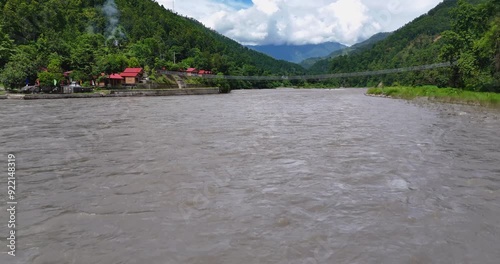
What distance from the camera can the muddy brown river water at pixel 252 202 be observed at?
4.82 metres

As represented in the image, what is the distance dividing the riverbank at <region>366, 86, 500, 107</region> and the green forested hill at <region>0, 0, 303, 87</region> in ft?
151

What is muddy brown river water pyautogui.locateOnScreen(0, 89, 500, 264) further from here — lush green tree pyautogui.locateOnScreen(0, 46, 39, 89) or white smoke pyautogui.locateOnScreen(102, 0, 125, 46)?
white smoke pyautogui.locateOnScreen(102, 0, 125, 46)

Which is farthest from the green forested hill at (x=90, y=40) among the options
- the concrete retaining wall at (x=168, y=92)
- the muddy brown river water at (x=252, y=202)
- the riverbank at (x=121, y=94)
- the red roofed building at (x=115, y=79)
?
the muddy brown river water at (x=252, y=202)

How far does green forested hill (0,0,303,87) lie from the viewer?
55219 millimetres

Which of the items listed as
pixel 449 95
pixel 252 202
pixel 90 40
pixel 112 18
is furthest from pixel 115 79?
pixel 252 202

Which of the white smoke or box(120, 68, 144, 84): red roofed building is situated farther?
the white smoke

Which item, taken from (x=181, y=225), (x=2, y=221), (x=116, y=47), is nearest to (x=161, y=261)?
(x=181, y=225)

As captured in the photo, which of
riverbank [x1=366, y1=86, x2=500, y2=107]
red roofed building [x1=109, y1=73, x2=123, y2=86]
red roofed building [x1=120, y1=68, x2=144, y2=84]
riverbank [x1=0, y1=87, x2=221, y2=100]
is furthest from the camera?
red roofed building [x1=120, y1=68, x2=144, y2=84]

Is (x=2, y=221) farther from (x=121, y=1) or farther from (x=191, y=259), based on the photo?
(x=121, y=1)

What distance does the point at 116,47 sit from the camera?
89.9m

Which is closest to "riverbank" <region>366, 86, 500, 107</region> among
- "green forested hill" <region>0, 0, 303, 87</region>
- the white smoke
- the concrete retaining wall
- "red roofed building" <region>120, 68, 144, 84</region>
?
the concrete retaining wall

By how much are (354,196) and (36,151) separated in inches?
378

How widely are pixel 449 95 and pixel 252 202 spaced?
128 feet

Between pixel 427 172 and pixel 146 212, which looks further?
pixel 427 172
